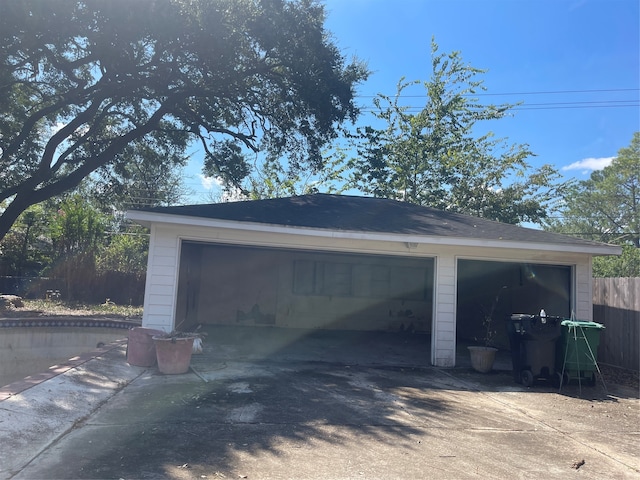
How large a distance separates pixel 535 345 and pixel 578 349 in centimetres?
68

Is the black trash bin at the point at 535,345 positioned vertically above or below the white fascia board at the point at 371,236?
below

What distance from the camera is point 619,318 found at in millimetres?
9992

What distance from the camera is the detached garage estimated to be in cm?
905

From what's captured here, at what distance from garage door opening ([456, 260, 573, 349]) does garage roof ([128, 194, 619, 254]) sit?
109 centimetres

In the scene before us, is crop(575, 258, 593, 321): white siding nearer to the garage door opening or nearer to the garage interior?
the garage door opening

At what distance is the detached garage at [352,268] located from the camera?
9047mm

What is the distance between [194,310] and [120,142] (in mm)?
5910

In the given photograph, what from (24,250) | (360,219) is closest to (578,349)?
(360,219)

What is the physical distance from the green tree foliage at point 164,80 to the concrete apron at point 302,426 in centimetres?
778

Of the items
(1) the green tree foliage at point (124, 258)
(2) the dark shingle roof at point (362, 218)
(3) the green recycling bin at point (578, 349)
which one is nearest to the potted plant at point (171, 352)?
(2) the dark shingle roof at point (362, 218)

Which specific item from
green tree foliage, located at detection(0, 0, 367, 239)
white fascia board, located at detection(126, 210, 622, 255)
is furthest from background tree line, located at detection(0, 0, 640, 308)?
white fascia board, located at detection(126, 210, 622, 255)

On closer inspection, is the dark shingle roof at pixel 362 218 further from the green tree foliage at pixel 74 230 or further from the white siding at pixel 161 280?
the green tree foliage at pixel 74 230

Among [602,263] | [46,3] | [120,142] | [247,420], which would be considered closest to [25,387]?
[247,420]

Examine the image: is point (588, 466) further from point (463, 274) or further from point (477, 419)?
point (463, 274)
